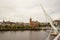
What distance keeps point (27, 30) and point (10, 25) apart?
124cm

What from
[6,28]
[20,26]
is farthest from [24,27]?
[6,28]

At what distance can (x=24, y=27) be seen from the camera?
46.4 ft

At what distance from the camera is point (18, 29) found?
547 inches

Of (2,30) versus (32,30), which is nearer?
(2,30)

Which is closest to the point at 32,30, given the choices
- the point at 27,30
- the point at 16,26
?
the point at 27,30

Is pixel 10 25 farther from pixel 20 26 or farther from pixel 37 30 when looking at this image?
pixel 37 30

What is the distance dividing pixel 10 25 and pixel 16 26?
52cm

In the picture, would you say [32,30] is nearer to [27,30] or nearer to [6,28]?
[27,30]

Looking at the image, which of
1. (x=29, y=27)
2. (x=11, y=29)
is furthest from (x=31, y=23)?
(x=11, y=29)

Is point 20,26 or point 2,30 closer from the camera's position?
point 2,30

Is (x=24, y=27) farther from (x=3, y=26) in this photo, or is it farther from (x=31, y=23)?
(x=3, y=26)

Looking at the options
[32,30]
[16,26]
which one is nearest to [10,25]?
[16,26]

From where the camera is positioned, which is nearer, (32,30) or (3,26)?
(3,26)

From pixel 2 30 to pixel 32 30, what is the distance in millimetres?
2220
